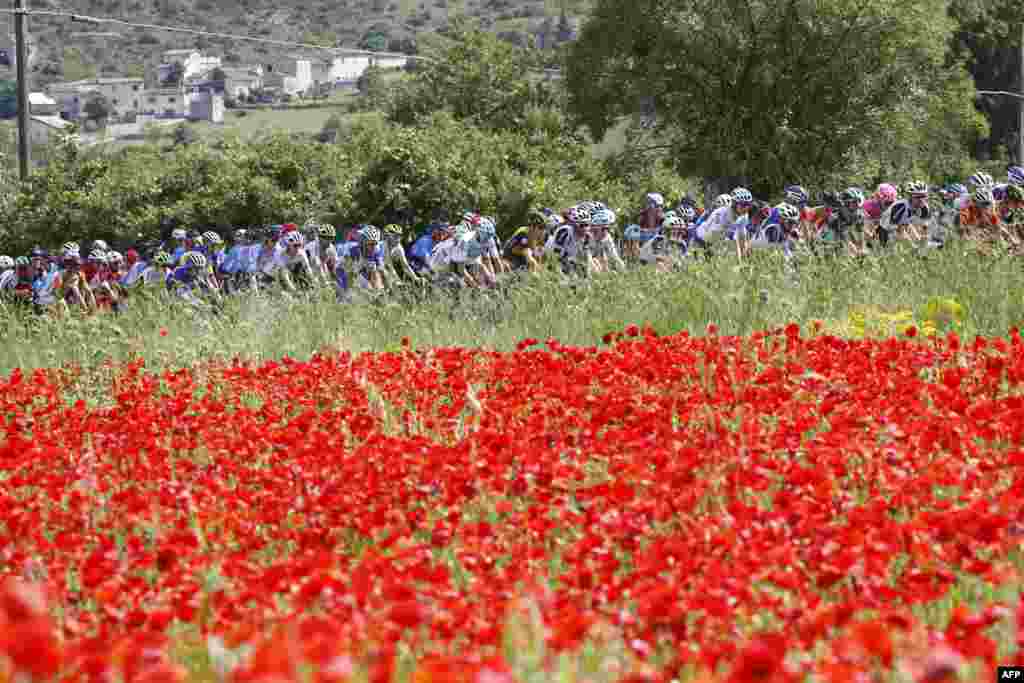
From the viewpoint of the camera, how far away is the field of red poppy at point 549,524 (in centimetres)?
368

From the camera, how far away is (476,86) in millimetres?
44062

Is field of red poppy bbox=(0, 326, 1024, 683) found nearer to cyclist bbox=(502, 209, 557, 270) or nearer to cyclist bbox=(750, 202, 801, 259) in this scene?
cyclist bbox=(750, 202, 801, 259)

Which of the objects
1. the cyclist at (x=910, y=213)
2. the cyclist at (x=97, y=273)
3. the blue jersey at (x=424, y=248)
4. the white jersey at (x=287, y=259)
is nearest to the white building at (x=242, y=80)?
the cyclist at (x=97, y=273)

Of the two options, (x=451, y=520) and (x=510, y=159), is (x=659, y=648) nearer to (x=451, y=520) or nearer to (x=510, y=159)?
(x=451, y=520)

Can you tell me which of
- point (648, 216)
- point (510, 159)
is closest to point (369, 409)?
point (648, 216)

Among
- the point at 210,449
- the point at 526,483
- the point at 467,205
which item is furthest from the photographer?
the point at 467,205

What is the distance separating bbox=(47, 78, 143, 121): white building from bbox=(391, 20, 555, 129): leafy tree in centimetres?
12148

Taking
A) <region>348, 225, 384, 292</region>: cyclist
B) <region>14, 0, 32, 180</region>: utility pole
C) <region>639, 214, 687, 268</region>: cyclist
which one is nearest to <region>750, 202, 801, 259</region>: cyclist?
<region>639, 214, 687, 268</region>: cyclist

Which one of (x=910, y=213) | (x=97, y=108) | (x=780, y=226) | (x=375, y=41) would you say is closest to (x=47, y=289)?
(x=780, y=226)

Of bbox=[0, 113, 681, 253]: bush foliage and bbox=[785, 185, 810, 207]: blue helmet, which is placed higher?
bbox=[785, 185, 810, 207]: blue helmet

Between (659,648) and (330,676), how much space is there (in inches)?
76.0

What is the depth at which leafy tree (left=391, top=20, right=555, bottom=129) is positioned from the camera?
43.1 meters

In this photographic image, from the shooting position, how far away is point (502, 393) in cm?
925

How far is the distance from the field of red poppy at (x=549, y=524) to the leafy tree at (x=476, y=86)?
107ft
